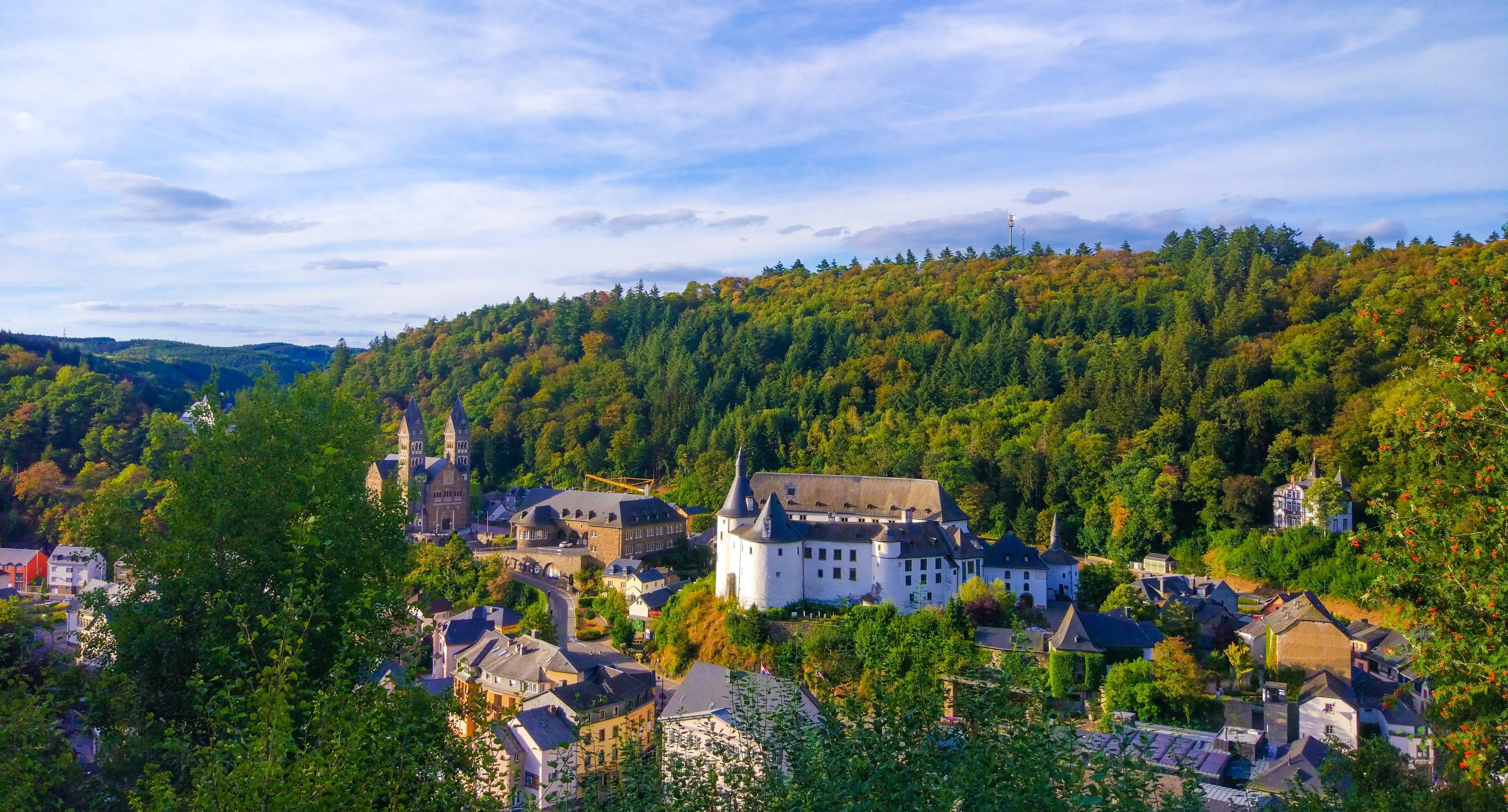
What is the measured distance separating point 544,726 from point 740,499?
1317cm

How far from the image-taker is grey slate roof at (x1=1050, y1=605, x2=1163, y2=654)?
25.3m

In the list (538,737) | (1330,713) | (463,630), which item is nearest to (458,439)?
(463,630)

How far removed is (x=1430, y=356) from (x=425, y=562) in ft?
116

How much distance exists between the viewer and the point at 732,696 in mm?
9273

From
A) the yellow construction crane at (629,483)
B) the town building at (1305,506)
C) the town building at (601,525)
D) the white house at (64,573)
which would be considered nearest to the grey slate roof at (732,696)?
the town building at (601,525)

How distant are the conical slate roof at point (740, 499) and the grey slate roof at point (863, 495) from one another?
572 millimetres

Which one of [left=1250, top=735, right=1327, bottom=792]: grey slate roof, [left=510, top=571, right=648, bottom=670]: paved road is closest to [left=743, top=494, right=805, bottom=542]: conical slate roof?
[left=510, top=571, right=648, bottom=670]: paved road

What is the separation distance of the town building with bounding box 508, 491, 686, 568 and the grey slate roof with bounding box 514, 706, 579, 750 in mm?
19797

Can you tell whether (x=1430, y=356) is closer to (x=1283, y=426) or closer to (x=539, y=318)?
(x=1283, y=426)

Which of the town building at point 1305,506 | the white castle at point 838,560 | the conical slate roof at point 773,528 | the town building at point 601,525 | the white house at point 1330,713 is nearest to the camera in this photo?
the white house at point 1330,713

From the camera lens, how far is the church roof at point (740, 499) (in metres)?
31.0

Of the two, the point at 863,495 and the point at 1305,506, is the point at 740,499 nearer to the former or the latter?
the point at 863,495

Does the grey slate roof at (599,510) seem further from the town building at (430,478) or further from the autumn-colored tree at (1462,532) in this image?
the autumn-colored tree at (1462,532)

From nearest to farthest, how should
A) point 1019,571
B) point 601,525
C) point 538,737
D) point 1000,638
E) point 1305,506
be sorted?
1. point 538,737
2. point 1000,638
3. point 1019,571
4. point 1305,506
5. point 601,525
